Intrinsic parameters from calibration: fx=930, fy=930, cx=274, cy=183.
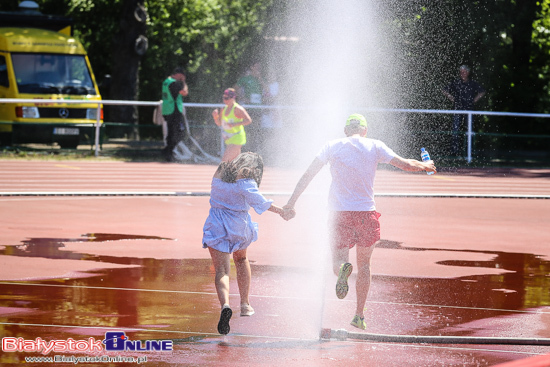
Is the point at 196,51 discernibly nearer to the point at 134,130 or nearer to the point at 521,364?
the point at 134,130

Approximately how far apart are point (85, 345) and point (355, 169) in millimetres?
2461

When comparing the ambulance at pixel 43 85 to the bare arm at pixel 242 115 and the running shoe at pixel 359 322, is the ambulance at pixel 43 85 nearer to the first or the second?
the bare arm at pixel 242 115

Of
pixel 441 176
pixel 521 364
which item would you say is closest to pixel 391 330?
pixel 521 364

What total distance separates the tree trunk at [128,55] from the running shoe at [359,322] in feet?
72.3

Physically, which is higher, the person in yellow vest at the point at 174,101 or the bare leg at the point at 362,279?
the person in yellow vest at the point at 174,101

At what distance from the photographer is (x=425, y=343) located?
647 cm

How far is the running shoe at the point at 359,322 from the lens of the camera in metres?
6.86

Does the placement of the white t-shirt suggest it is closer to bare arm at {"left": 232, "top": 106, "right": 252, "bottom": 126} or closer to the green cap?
the green cap

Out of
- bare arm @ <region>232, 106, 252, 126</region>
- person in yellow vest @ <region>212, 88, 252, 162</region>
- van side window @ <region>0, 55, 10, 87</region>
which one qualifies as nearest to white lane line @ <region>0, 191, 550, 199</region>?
person in yellow vest @ <region>212, 88, 252, 162</region>

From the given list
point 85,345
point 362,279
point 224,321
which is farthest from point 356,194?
point 85,345

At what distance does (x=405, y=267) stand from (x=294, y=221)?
12.4 ft

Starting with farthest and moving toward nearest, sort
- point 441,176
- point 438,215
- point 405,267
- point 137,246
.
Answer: point 441,176
point 438,215
point 137,246
point 405,267

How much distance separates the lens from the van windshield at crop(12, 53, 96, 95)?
24.2m

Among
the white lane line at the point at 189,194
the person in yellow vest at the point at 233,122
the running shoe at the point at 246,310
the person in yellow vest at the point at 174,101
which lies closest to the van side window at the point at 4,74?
the person in yellow vest at the point at 174,101
